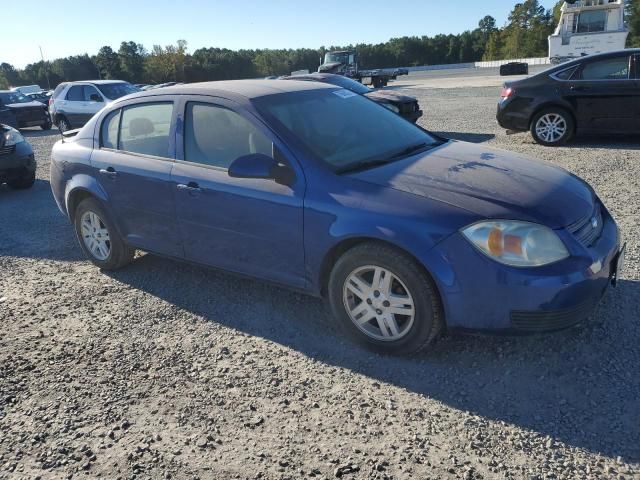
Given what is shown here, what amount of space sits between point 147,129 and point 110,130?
0.53m

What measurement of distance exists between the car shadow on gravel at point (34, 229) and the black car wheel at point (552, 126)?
772 centimetres

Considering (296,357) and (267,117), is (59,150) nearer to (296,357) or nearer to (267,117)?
(267,117)

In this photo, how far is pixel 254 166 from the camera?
3.40m

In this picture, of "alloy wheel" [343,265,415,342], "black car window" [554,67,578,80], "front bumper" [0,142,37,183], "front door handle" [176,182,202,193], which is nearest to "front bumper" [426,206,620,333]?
"alloy wheel" [343,265,415,342]

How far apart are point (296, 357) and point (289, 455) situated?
2.99 ft

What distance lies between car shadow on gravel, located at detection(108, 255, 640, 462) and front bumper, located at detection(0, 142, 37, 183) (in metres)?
6.02

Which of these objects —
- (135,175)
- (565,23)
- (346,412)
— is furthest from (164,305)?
(565,23)

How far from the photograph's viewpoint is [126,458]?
8.45 feet

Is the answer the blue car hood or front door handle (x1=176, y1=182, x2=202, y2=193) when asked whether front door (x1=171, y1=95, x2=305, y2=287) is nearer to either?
front door handle (x1=176, y1=182, x2=202, y2=193)

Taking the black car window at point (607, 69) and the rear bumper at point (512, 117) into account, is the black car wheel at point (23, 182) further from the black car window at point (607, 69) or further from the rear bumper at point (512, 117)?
the black car window at point (607, 69)

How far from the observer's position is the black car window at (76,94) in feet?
54.0

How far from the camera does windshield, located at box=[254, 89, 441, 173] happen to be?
140 inches

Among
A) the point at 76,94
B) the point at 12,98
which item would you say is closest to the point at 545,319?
the point at 76,94

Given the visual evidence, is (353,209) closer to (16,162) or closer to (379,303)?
(379,303)
